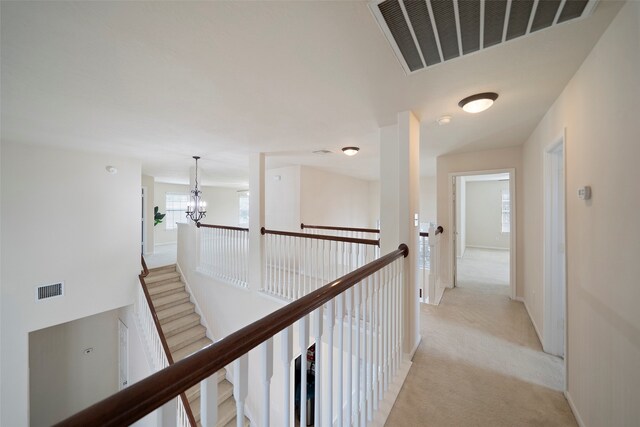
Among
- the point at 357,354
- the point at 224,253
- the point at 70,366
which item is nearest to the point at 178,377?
the point at 357,354

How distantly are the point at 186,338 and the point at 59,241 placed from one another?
2.53 m

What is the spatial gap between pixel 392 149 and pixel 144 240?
23.8 ft

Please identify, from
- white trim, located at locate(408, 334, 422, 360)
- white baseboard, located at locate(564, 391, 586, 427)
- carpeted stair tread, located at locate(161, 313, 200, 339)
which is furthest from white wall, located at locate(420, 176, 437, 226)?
carpeted stair tread, located at locate(161, 313, 200, 339)

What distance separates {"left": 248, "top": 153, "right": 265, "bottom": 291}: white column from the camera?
386 cm

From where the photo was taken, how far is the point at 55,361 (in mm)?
4328

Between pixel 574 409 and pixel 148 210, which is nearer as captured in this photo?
pixel 574 409

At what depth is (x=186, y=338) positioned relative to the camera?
4418mm

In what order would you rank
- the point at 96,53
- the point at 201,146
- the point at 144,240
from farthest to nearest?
1. the point at 144,240
2. the point at 201,146
3. the point at 96,53

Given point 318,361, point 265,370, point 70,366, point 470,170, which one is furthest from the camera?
point 70,366

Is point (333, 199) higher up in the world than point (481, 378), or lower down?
higher up

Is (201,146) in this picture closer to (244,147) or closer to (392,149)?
(244,147)

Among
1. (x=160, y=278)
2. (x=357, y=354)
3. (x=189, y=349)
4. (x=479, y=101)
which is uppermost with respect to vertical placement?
(x=479, y=101)

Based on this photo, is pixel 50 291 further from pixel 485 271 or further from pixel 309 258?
pixel 485 271

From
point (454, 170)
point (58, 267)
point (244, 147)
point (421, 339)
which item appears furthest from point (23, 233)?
point (454, 170)
